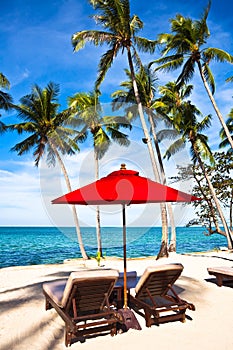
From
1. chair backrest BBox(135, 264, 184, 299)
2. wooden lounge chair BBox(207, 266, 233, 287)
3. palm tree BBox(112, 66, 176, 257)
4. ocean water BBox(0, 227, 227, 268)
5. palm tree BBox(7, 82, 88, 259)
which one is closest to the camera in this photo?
chair backrest BBox(135, 264, 184, 299)

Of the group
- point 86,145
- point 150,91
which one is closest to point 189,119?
point 150,91

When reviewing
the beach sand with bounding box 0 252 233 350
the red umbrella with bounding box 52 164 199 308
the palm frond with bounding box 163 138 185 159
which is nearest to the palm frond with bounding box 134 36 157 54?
the palm frond with bounding box 163 138 185 159

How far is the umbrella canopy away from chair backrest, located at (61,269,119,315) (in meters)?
1.00

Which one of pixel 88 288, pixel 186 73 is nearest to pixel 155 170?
pixel 186 73

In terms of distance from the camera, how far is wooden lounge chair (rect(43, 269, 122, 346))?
345cm

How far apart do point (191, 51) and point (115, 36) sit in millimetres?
3624

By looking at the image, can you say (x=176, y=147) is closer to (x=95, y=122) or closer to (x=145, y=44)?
(x=95, y=122)

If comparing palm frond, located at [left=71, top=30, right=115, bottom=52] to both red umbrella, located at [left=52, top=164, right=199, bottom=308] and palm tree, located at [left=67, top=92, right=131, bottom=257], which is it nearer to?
palm tree, located at [left=67, top=92, right=131, bottom=257]

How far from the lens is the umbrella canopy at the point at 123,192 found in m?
3.87

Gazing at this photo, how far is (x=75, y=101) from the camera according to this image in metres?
17.1

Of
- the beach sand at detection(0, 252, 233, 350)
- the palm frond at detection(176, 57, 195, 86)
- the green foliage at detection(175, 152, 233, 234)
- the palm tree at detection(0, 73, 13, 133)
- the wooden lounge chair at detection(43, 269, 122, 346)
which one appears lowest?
the beach sand at detection(0, 252, 233, 350)

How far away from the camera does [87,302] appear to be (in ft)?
12.4

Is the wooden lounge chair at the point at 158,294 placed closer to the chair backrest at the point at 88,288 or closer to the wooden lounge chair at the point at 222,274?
the chair backrest at the point at 88,288

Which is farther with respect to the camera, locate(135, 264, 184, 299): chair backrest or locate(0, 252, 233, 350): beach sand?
locate(135, 264, 184, 299): chair backrest
